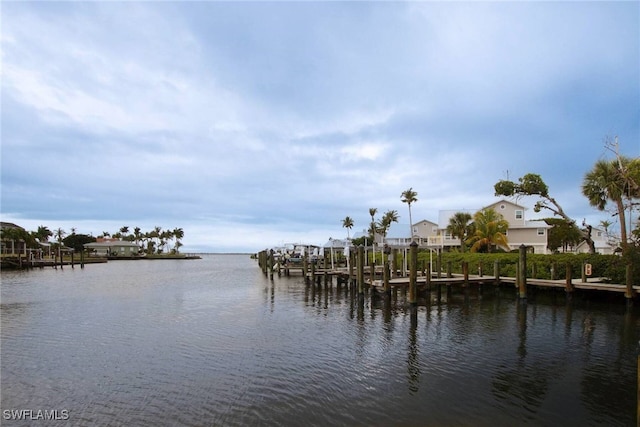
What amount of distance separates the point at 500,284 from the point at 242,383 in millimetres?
26063

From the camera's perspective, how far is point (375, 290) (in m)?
28.2

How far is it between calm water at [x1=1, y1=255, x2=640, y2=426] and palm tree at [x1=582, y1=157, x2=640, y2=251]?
937 cm

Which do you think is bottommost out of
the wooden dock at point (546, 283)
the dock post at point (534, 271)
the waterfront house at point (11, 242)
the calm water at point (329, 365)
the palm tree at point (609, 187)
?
the calm water at point (329, 365)

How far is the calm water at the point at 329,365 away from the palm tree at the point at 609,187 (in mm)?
9369

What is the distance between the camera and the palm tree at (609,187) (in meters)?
27.8

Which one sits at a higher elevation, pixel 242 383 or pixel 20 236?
pixel 20 236

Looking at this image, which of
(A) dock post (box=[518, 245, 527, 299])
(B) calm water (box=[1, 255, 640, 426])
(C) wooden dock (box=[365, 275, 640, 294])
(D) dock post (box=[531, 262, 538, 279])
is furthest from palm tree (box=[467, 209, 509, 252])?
(B) calm water (box=[1, 255, 640, 426])

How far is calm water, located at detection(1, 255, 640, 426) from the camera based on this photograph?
9.59 meters

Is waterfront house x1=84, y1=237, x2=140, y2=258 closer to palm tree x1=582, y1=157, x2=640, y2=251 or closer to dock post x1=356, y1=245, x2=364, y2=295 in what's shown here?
dock post x1=356, y1=245, x2=364, y2=295

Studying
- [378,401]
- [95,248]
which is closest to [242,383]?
[378,401]

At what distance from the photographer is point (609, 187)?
96.3 ft

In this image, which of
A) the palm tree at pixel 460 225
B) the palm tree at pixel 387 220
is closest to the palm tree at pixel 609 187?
the palm tree at pixel 460 225

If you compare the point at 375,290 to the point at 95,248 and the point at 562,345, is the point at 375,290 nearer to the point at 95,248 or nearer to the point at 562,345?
the point at 562,345

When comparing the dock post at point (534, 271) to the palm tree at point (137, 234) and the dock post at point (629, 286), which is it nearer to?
the dock post at point (629, 286)
